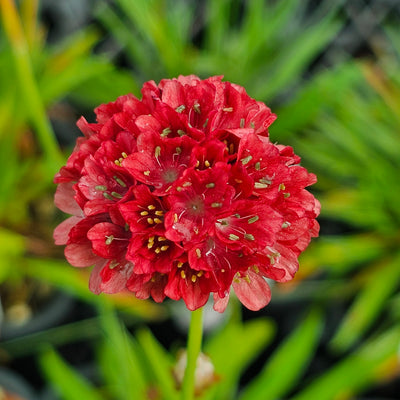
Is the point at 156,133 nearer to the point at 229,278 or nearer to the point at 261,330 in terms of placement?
the point at 229,278

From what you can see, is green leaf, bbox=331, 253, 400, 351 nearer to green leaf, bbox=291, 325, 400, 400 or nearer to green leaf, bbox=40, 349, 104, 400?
green leaf, bbox=291, 325, 400, 400

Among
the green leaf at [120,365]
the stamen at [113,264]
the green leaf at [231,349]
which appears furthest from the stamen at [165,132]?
the green leaf at [231,349]

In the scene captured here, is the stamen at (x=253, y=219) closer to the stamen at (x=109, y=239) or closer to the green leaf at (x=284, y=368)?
the stamen at (x=109, y=239)

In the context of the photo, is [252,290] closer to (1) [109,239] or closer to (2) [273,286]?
(1) [109,239]

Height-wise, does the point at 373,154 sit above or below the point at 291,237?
below

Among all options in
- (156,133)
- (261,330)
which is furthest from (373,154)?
(156,133)

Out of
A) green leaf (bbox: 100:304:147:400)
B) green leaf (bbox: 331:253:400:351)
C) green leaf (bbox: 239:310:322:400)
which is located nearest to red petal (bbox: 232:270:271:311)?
green leaf (bbox: 100:304:147:400)

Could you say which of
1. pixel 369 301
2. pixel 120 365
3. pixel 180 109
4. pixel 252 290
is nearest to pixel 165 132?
pixel 180 109
